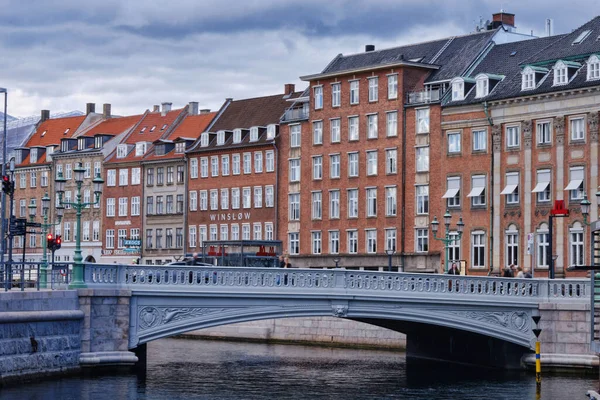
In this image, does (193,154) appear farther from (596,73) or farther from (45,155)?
(596,73)

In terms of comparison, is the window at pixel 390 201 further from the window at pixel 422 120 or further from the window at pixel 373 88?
the window at pixel 373 88

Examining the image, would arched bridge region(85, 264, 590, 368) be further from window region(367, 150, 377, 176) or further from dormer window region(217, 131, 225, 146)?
dormer window region(217, 131, 225, 146)

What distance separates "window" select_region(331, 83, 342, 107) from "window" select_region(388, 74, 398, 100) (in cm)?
450

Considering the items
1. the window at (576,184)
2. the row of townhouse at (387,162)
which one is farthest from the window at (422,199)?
the window at (576,184)

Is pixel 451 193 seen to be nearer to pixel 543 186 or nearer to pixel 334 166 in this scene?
pixel 543 186

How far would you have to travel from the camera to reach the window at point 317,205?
94.2m

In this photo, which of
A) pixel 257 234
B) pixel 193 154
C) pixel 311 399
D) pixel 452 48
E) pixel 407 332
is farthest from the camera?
pixel 193 154

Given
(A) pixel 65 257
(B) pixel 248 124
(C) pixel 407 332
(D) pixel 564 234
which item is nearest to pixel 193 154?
(B) pixel 248 124

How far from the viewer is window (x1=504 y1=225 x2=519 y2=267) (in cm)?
8025

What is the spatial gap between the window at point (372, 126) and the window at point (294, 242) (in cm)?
934

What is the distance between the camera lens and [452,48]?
294ft

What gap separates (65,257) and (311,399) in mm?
77054

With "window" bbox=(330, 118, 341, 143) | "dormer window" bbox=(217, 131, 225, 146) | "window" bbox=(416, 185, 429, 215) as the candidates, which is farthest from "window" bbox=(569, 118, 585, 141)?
"dormer window" bbox=(217, 131, 225, 146)

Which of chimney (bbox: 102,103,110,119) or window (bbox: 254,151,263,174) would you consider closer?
window (bbox: 254,151,263,174)
